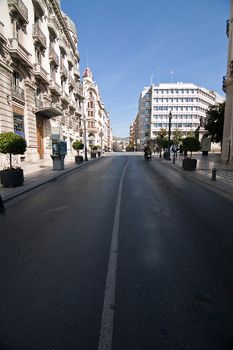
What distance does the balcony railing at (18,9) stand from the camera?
17219 mm

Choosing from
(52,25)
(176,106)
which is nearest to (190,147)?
(52,25)

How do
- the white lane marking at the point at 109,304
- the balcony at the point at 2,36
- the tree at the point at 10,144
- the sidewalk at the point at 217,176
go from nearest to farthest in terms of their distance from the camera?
the white lane marking at the point at 109,304 < the tree at the point at 10,144 < the sidewalk at the point at 217,176 < the balcony at the point at 2,36

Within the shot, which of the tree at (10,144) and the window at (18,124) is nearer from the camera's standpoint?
the tree at (10,144)

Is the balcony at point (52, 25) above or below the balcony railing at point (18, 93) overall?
above

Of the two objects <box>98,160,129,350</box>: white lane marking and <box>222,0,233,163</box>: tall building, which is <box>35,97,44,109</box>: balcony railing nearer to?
<box>222,0,233,163</box>: tall building

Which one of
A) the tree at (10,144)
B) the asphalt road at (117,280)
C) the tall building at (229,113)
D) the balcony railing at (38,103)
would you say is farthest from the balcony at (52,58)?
the asphalt road at (117,280)

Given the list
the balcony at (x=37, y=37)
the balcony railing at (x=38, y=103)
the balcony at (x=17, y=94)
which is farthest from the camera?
the balcony railing at (x=38, y=103)

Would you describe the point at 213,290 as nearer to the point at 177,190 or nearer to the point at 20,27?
the point at 177,190

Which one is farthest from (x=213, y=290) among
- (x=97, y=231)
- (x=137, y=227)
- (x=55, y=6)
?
(x=55, y=6)

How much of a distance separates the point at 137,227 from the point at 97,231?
940mm

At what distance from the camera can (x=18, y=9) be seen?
58.3 feet

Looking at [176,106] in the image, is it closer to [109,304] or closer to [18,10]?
[18,10]

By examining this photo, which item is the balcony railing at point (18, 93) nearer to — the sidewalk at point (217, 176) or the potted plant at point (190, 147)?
the potted plant at point (190, 147)

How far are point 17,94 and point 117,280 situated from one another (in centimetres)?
2045
